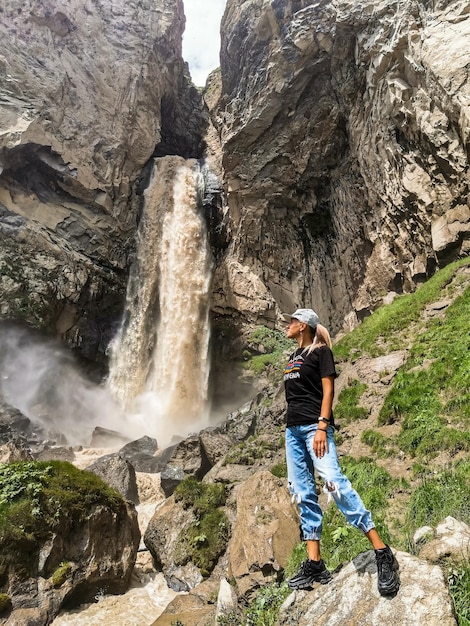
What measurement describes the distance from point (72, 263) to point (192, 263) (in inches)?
308

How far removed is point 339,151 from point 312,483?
24.5 meters

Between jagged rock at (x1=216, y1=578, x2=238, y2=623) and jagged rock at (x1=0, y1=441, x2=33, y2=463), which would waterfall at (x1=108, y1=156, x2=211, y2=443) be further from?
jagged rock at (x1=216, y1=578, x2=238, y2=623)

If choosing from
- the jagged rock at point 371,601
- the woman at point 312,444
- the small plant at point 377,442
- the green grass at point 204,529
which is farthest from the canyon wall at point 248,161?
the jagged rock at point 371,601

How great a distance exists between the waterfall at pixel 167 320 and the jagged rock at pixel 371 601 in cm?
2065

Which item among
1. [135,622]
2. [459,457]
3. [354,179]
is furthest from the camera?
[354,179]

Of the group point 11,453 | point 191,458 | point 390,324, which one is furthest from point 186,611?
point 390,324

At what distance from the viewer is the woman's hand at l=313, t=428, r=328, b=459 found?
3.47 meters

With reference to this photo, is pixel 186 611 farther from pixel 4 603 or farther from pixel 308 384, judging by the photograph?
pixel 308 384

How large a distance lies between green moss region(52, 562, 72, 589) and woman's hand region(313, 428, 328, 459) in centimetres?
530

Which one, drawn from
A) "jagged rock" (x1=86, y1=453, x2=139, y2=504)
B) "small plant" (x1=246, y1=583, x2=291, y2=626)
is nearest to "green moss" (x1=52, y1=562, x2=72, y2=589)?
"small plant" (x1=246, y1=583, x2=291, y2=626)

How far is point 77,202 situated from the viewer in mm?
27281

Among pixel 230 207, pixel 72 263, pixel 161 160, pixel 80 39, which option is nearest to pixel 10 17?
Answer: pixel 80 39

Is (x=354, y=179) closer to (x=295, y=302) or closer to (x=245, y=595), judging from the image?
(x=295, y=302)

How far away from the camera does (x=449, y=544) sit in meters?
3.07
